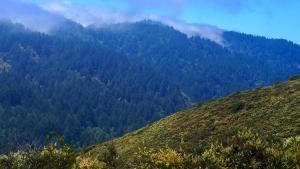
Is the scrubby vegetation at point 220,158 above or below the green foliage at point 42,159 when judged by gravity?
above

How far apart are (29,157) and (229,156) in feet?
42.6

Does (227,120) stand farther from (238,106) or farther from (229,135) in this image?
(229,135)

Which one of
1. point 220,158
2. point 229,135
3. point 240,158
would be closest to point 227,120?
point 229,135

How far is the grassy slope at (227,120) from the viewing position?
5922 cm

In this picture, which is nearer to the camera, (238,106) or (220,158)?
(220,158)

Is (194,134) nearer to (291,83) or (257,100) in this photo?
(257,100)

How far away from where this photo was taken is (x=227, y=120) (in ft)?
223

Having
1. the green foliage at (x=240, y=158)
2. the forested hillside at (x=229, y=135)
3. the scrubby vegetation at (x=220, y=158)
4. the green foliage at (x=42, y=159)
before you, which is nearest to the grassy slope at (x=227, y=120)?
the forested hillside at (x=229, y=135)

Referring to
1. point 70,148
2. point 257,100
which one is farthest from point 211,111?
point 70,148

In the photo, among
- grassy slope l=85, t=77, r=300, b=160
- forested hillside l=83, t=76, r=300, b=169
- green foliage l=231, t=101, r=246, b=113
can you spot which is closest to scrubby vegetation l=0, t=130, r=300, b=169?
forested hillside l=83, t=76, r=300, b=169

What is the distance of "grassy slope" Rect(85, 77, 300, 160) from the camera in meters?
59.2

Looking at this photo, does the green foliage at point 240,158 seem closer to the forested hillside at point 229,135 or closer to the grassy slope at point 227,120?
the forested hillside at point 229,135

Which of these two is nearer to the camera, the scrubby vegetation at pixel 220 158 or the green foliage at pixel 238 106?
the scrubby vegetation at pixel 220 158

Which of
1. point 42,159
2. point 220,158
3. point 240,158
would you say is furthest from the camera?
point 42,159
